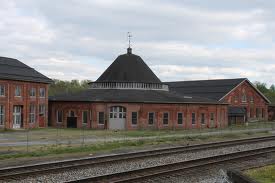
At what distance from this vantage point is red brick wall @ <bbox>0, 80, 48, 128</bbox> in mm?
45500

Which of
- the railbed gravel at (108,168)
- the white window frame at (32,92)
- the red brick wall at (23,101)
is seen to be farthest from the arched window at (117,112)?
A: the railbed gravel at (108,168)

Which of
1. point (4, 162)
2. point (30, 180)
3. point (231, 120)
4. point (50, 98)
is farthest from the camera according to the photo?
point (231, 120)

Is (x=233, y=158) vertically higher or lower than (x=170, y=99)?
lower

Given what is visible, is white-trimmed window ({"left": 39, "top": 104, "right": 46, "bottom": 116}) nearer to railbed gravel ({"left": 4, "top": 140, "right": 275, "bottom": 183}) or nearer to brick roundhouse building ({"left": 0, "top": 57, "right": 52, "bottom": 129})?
brick roundhouse building ({"left": 0, "top": 57, "right": 52, "bottom": 129})

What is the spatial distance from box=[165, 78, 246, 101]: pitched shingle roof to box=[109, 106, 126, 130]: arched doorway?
22957 millimetres

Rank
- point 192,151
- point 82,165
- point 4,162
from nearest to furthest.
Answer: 1. point 82,165
2. point 4,162
3. point 192,151

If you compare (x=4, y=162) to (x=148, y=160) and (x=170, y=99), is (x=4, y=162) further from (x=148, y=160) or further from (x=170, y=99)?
(x=170, y=99)

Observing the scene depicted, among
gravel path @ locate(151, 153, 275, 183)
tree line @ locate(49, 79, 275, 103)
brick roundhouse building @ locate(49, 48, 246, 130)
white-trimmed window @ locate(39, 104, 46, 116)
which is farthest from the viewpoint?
tree line @ locate(49, 79, 275, 103)

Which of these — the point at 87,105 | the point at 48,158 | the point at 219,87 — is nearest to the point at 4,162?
the point at 48,158

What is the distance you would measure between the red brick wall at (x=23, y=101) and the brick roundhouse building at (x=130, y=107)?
2193 millimetres

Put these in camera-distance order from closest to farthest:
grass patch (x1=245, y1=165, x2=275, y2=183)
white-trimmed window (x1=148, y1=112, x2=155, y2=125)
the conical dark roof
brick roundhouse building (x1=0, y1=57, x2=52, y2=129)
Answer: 1. grass patch (x1=245, y1=165, x2=275, y2=183)
2. brick roundhouse building (x1=0, y1=57, x2=52, y2=129)
3. white-trimmed window (x1=148, y1=112, x2=155, y2=125)
4. the conical dark roof

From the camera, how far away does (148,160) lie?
69.6ft

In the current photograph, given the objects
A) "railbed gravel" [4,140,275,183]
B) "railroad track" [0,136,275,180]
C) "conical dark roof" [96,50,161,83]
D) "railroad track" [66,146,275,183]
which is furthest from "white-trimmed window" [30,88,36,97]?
"railroad track" [66,146,275,183]

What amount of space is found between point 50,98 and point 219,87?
102 ft
